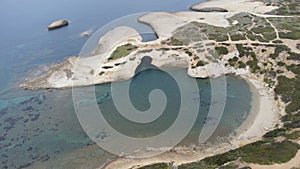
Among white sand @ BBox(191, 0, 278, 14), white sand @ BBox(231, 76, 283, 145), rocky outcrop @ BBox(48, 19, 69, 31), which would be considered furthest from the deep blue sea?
white sand @ BBox(191, 0, 278, 14)

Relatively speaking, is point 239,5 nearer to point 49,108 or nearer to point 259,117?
point 259,117

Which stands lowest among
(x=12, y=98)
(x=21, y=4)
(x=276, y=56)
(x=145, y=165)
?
(x=145, y=165)

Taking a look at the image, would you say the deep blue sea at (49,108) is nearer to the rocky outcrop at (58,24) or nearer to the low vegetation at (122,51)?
the rocky outcrop at (58,24)

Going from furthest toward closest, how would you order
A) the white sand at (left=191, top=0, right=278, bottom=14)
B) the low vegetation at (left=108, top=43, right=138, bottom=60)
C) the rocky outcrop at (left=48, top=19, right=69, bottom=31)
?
the rocky outcrop at (left=48, top=19, right=69, bottom=31)
the white sand at (left=191, top=0, right=278, bottom=14)
the low vegetation at (left=108, top=43, right=138, bottom=60)

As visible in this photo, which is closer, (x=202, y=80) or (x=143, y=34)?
(x=202, y=80)

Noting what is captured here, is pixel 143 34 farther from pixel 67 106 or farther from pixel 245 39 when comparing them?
pixel 67 106

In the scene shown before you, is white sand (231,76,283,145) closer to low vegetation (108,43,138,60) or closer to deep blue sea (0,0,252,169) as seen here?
deep blue sea (0,0,252,169)

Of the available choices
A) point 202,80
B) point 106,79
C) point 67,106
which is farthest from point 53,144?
point 202,80

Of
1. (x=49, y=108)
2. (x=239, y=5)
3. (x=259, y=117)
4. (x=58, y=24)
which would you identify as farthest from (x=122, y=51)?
(x=239, y=5)

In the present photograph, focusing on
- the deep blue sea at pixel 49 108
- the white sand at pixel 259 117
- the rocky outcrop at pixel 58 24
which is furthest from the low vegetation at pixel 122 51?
the rocky outcrop at pixel 58 24
